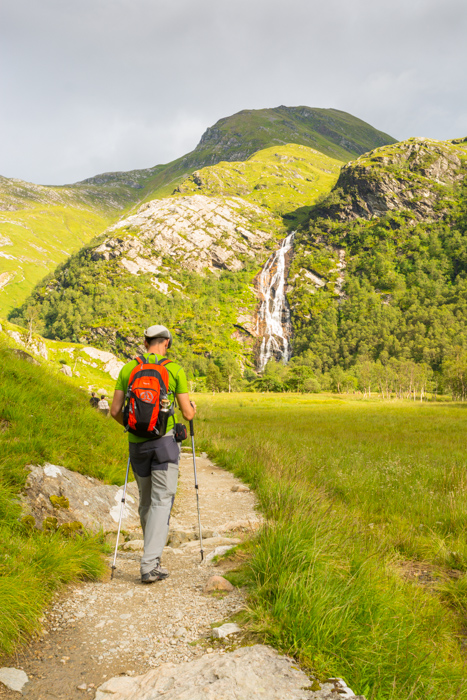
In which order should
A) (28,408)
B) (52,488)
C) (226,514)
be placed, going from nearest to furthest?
(52,488) < (28,408) < (226,514)

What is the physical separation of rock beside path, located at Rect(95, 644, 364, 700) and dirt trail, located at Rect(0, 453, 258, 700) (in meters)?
0.25

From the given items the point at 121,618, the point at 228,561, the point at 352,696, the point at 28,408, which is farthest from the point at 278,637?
the point at 28,408

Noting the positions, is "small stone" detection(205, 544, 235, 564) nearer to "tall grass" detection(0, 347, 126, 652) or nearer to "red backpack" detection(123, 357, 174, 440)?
"tall grass" detection(0, 347, 126, 652)

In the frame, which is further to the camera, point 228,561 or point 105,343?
point 105,343

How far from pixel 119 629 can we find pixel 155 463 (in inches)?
78.9

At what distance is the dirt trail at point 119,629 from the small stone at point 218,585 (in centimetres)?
11

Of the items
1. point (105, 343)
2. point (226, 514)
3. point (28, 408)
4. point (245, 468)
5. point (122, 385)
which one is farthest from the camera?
point (105, 343)

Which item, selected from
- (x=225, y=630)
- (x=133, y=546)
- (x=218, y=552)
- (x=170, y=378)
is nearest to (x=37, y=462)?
(x=133, y=546)

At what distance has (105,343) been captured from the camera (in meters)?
194

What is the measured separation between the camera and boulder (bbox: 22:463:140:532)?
5.52m

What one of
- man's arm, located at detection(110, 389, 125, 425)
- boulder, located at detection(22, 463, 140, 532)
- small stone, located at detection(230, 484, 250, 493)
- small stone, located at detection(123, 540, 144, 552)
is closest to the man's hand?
man's arm, located at detection(110, 389, 125, 425)

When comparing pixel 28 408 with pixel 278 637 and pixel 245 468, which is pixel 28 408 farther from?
pixel 245 468

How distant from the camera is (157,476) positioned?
205 inches

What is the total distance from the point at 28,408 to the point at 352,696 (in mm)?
7069
